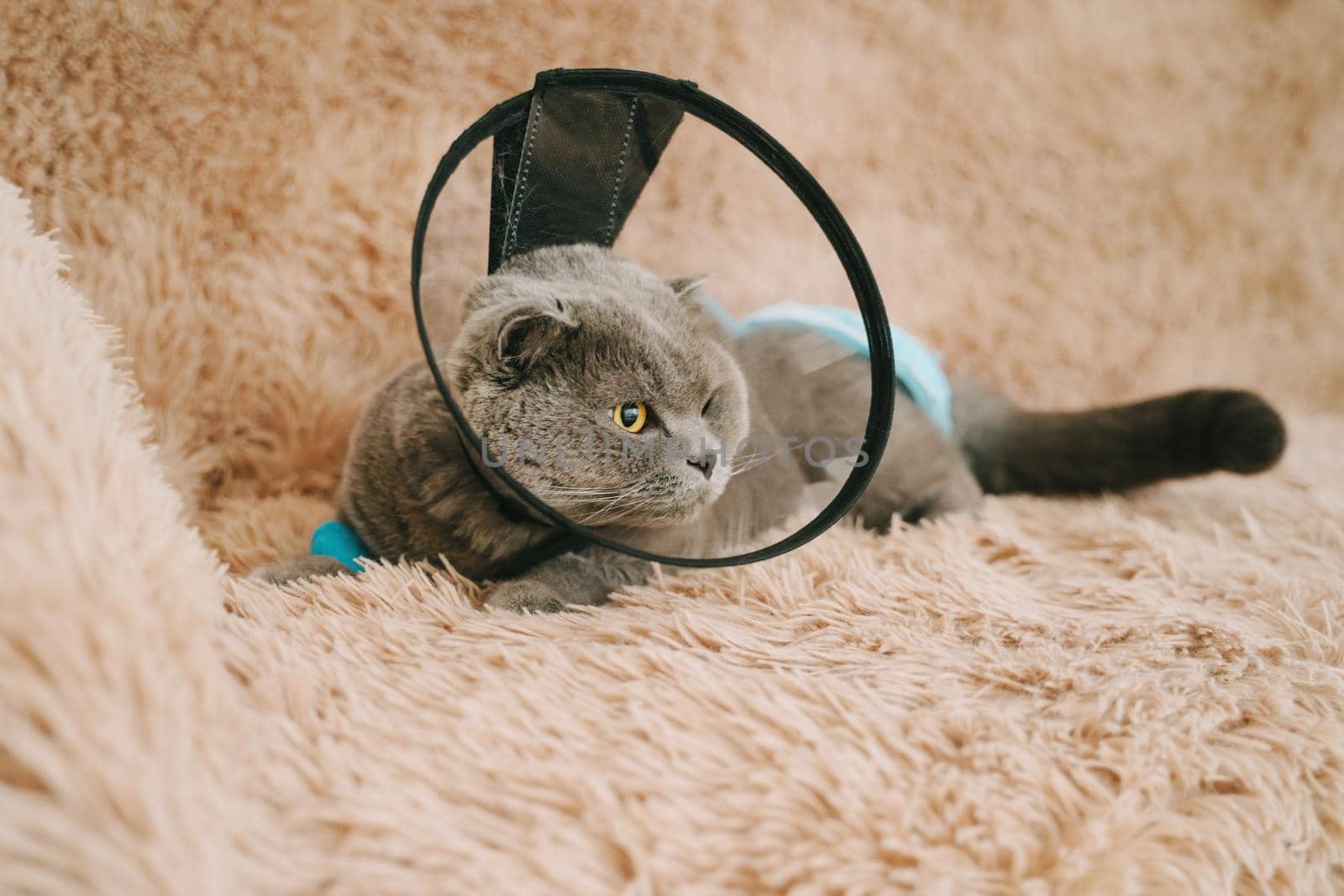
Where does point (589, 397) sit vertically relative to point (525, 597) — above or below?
above

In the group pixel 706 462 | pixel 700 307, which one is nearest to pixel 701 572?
pixel 706 462

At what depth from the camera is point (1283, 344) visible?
146cm

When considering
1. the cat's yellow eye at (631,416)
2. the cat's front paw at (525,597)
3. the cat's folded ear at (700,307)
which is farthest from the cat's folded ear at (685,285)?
the cat's front paw at (525,597)

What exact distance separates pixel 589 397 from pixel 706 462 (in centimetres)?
12

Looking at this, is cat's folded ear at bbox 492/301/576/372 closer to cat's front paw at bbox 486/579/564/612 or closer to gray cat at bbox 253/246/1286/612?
gray cat at bbox 253/246/1286/612

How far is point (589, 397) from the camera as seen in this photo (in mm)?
584

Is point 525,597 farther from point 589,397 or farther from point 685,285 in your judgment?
point 685,285

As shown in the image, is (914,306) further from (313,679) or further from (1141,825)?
(313,679)

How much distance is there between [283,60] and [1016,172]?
4.00 ft

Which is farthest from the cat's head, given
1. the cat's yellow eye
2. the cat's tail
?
the cat's tail

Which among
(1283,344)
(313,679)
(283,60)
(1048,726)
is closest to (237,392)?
(283,60)

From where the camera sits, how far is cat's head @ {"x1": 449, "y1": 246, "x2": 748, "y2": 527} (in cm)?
58

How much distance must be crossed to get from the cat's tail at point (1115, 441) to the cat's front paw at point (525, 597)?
27.6 inches

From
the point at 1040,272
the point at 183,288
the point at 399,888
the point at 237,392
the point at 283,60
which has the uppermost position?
the point at 283,60
